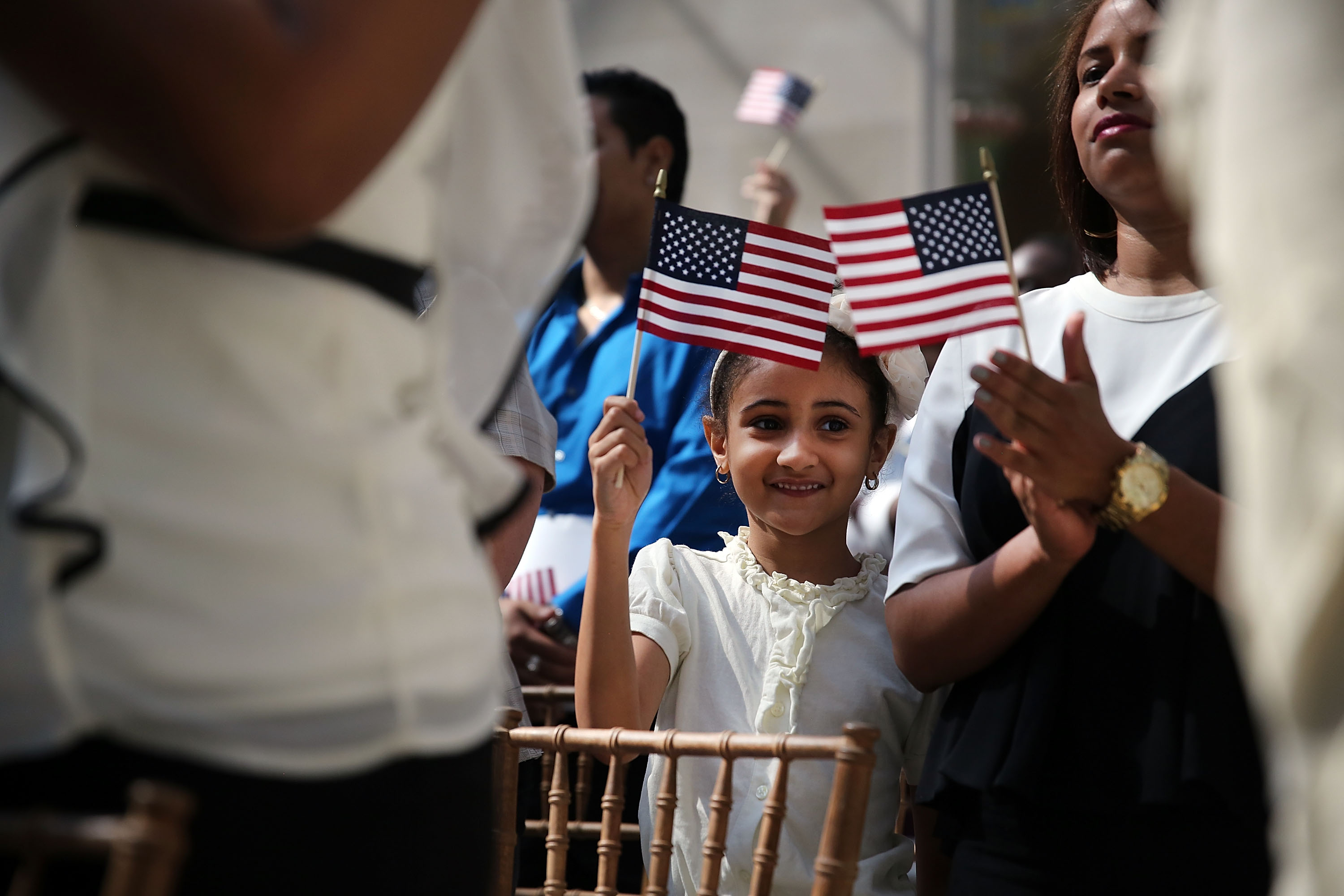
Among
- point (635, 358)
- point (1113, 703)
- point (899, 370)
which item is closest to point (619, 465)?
point (635, 358)

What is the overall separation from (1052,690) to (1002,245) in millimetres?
721

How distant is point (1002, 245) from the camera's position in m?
2.12

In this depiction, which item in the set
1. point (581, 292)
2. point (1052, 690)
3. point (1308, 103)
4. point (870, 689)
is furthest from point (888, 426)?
point (1308, 103)

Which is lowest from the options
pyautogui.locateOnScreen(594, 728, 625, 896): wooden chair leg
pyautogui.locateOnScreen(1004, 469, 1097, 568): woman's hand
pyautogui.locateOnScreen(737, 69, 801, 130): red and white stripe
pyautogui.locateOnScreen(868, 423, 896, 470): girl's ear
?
pyautogui.locateOnScreen(594, 728, 625, 896): wooden chair leg

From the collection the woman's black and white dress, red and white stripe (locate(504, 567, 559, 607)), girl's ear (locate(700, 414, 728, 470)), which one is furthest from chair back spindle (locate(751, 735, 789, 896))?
red and white stripe (locate(504, 567, 559, 607))

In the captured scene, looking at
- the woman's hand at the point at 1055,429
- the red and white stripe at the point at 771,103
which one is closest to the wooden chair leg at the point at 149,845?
the woman's hand at the point at 1055,429

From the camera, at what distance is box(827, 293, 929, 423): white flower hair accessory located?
8.62ft

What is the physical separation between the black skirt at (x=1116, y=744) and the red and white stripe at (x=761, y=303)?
0.62m

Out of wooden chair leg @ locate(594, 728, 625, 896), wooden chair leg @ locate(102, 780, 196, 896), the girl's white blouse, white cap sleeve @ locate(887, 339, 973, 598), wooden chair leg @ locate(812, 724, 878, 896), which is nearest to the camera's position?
wooden chair leg @ locate(102, 780, 196, 896)

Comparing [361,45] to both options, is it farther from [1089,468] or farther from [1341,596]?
[1089,468]

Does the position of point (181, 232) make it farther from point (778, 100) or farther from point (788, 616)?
point (778, 100)

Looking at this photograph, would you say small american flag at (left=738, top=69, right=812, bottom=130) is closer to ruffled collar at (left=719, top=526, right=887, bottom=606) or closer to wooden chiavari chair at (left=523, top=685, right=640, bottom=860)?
ruffled collar at (left=719, top=526, right=887, bottom=606)

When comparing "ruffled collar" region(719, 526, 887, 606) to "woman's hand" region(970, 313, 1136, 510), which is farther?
"ruffled collar" region(719, 526, 887, 606)

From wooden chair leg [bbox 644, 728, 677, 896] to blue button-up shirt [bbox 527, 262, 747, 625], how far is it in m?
1.02
